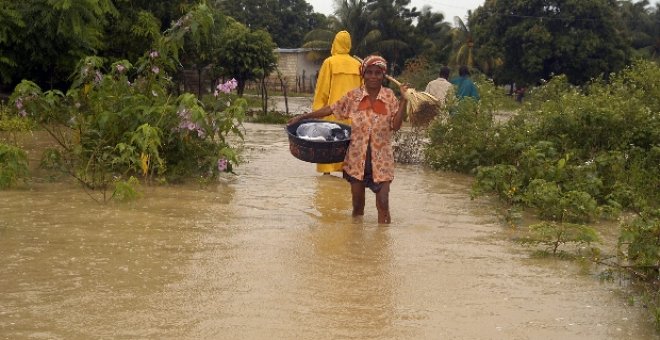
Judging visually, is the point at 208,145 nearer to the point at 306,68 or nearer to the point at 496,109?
the point at 496,109

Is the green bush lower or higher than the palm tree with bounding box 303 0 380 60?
lower

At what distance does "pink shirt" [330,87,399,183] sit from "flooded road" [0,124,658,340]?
480 mm

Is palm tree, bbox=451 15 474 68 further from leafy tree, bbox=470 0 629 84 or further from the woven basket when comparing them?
the woven basket

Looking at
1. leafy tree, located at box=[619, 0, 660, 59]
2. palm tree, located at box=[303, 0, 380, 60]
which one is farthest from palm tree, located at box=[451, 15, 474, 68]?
leafy tree, located at box=[619, 0, 660, 59]

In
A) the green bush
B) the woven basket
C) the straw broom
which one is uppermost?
the straw broom

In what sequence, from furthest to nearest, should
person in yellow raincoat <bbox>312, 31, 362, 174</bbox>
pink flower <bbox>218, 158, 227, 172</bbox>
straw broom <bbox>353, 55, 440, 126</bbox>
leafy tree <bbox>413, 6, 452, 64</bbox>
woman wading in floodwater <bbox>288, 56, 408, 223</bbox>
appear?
leafy tree <bbox>413, 6, 452, 64</bbox>, person in yellow raincoat <bbox>312, 31, 362, 174</bbox>, pink flower <bbox>218, 158, 227, 172</bbox>, straw broom <bbox>353, 55, 440, 126</bbox>, woman wading in floodwater <bbox>288, 56, 408, 223</bbox>

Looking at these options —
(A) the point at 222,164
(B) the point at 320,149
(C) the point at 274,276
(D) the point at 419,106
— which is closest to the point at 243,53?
(A) the point at 222,164

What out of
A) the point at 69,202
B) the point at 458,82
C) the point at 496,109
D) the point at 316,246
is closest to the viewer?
the point at 316,246

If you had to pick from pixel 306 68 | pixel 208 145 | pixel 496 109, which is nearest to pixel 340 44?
pixel 208 145

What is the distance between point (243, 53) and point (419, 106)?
74.2ft

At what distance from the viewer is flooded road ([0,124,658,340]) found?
435 centimetres

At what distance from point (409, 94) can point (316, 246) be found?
4.95 ft

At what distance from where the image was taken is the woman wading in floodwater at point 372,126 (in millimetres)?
7035

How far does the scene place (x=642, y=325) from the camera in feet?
14.8
